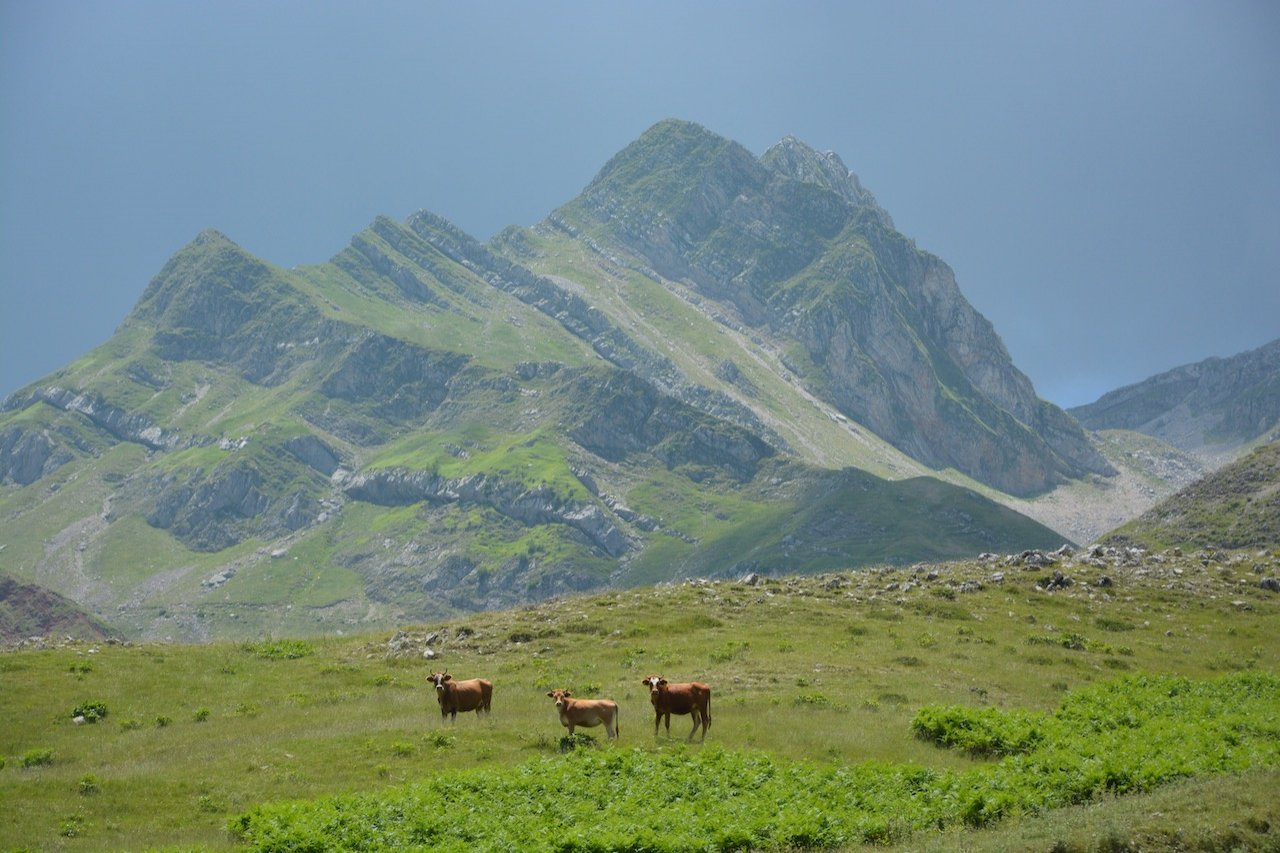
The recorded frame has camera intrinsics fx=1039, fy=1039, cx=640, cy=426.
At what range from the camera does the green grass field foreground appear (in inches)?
932

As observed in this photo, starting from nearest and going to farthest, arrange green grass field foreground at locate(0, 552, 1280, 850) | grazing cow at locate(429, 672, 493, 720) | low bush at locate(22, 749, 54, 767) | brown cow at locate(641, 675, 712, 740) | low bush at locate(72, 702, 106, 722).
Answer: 1. green grass field foreground at locate(0, 552, 1280, 850)
2. low bush at locate(22, 749, 54, 767)
3. brown cow at locate(641, 675, 712, 740)
4. grazing cow at locate(429, 672, 493, 720)
5. low bush at locate(72, 702, 106, 722)

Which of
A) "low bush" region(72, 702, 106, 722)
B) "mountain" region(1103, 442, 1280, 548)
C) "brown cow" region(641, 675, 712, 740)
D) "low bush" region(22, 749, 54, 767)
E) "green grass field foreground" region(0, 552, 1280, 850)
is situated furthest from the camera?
"mountain" region(1103, 442, 1280, 548)

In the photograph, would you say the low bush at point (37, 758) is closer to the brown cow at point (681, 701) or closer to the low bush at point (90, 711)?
the low bush at point (90, 711)

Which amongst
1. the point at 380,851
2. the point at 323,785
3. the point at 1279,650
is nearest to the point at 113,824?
the point at 323,785

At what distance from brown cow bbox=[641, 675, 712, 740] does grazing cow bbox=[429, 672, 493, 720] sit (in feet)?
21.0

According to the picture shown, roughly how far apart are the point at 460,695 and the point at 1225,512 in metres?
109

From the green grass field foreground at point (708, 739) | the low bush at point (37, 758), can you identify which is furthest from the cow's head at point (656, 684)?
the low bush at point (37, 758)

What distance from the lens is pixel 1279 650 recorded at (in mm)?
48344

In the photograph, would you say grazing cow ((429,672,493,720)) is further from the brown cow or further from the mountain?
the mountain

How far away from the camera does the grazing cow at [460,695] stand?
3475 cm

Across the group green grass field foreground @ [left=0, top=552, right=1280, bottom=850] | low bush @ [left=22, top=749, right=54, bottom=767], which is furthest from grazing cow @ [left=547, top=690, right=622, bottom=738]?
low bush @ [left=22, top=749, right=54, bottom=767]

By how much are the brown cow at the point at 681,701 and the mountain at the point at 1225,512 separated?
92.1 meters

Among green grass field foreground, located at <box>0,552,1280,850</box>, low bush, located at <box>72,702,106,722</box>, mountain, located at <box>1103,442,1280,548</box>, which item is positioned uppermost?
mountain, located at <box>1103,442,1280,548</box>

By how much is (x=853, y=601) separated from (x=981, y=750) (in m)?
25.2
